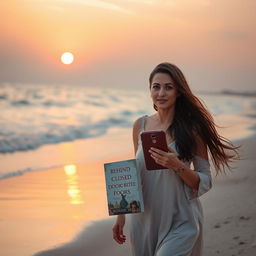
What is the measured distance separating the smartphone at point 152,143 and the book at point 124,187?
0.11m

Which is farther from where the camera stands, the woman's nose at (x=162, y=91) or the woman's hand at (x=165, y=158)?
the woman's nose at (x=162, y=91)

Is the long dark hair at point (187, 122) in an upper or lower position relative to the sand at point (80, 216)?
upper

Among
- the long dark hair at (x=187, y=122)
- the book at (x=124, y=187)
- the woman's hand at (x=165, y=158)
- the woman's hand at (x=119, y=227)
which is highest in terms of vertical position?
the long dark hair at (x=187, y=122)

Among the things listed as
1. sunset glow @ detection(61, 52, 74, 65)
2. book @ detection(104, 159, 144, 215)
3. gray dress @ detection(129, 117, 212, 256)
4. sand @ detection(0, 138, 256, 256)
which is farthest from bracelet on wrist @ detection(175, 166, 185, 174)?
sunset glow @ detection(61, 52, 74, 65)

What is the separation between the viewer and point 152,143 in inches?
136

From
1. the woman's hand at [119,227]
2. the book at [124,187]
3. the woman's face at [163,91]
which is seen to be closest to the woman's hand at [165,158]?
the book at [124,187]

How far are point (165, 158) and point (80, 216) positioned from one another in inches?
158

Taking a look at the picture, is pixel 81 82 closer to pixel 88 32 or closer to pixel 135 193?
pixel 88 32

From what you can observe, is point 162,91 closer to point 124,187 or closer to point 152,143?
point 152,143

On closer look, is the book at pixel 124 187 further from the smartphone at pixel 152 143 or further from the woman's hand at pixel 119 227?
the woman's hand at pixel 119 227

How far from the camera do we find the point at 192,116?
3891 mm

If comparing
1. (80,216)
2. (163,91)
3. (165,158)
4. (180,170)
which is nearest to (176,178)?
(180,170)

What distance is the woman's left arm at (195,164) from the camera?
3.40 metres

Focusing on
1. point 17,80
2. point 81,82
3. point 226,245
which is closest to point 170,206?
point 226,245
